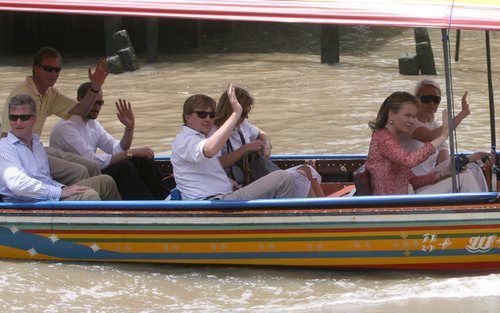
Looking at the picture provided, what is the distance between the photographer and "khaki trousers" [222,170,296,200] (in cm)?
742

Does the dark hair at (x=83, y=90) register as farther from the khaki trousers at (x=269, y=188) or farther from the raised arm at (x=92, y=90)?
the khaki trousers at (x=269, y=188)

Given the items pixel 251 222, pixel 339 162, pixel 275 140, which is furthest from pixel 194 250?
pixel 275 140

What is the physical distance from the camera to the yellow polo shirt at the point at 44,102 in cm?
830

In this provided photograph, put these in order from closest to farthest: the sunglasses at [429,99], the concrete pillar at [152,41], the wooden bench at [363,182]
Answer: the wooden bench at [363,182] → the sunglasses at [429,99] → the concrete pillar at [152,41]

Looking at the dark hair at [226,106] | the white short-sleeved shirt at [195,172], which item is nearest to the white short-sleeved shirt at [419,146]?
the dark hair at [226,106]

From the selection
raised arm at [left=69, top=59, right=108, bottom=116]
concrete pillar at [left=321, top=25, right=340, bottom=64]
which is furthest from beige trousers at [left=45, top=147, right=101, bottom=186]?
concrete pillar at [left=321, top=25, right=340, bottom=64]

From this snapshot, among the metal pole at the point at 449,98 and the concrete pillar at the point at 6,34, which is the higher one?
the metal pole at the point at 449,98

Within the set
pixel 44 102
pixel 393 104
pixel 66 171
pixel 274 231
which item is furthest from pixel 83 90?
pixel 393 104

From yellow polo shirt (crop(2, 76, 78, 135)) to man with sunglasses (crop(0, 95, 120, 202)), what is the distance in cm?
53

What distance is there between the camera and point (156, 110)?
15398mm

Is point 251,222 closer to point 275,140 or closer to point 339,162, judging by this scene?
point 339,162

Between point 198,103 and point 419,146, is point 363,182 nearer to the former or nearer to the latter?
point 419,146

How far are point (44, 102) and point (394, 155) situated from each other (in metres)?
2.62

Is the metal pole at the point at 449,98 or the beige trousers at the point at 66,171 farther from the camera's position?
the beige trousers at the point at 66,171
